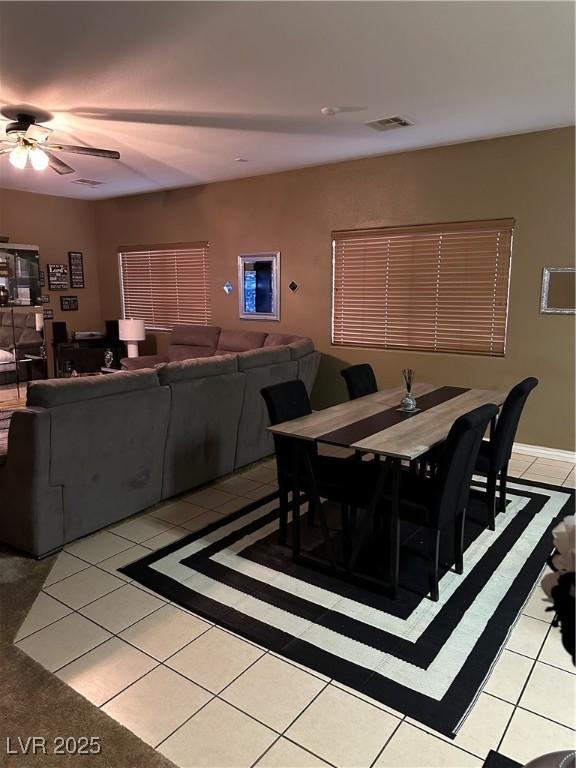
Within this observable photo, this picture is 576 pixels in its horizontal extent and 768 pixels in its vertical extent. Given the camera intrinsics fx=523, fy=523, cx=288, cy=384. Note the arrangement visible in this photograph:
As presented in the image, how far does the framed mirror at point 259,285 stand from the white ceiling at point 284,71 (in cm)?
156

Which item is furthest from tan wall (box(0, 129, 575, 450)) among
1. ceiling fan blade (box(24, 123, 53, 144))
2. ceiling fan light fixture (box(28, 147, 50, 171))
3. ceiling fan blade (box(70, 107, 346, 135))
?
ceiling fan light fixture (box(28, 147, 50, 171))

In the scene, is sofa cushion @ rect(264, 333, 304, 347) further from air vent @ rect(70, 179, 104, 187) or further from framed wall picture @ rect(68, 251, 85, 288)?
framed wall picture @ rect(68, 251, 85, 288)

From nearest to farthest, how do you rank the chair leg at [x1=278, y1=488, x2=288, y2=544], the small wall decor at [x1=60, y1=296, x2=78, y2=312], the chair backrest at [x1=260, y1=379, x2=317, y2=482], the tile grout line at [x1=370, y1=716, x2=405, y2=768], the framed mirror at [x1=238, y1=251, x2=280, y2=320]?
the tile grout line at [x1=370, y1=716, x2=405, y2=768] → the chair backrest at [x1=260, y1=379, x2=317, y2=482] → the chair leg at [x1=278, y1=488, x2=288, y2=544] → the framed mirror at [x1=238, y1=251, x2=280, y2=320] → the small wall decor at [x1=60, y1=296, x2=78, y2=312]

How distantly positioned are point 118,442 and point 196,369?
0.79 meters

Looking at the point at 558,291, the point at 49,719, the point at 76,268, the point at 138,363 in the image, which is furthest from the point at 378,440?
the point at 76,268

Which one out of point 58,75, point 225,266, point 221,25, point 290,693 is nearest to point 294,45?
point 221,25

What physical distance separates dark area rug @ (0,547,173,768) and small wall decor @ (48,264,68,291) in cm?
617

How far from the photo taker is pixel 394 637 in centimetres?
237

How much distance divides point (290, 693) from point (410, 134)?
4352 millimetres

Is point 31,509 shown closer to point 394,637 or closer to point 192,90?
point 394,637

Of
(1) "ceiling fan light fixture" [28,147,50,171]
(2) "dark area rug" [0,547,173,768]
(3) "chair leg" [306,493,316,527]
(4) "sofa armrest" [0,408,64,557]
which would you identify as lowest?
(2) "dark area rug" [0,547,173,768]

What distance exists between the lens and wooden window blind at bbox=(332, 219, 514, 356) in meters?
4.89

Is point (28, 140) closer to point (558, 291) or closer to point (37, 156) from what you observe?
point (37, 156)

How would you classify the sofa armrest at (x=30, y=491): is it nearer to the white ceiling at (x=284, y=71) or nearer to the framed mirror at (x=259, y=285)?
the white ceiling at (x=284, y=71)
